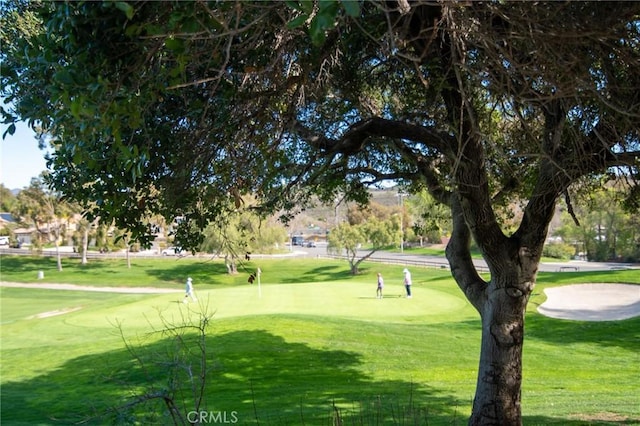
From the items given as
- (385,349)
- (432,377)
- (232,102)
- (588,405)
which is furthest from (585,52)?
(385,349)

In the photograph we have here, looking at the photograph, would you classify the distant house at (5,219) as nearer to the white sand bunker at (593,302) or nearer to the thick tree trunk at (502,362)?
the white sand bunker at (593,302)

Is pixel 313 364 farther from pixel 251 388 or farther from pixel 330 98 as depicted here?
pixel 330 98

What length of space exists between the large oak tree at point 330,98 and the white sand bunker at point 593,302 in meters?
14.9

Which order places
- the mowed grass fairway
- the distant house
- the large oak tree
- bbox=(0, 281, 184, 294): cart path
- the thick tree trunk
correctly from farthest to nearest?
the distant house
bbox=(0, 281, 184, 294): cart path
the mowed grass fairway
the thick tree trunk
the large oak tree

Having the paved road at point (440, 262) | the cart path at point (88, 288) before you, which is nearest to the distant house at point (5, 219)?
the paved road at point (440, 262)

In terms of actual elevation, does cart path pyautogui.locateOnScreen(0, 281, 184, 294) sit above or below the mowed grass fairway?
below

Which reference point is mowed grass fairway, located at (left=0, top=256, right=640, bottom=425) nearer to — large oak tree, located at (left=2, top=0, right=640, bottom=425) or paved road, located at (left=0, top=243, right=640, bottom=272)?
large oak tree, located at (left=2, top=0, right=640, bottom=425)

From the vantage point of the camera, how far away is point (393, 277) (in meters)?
43.3

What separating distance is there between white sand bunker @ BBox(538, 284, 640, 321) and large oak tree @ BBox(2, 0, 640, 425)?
1485cm

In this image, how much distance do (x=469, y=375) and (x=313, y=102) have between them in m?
7.63

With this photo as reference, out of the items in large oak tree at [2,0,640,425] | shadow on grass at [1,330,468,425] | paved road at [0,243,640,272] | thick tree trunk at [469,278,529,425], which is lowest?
shadow on grass at [1,330,468,425]

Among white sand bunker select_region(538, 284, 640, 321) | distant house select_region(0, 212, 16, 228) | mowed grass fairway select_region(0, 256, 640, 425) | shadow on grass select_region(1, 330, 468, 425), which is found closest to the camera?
mowed grass fairway select_region(0, 256, 640, 425)

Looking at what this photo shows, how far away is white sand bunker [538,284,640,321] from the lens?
21.0 metres

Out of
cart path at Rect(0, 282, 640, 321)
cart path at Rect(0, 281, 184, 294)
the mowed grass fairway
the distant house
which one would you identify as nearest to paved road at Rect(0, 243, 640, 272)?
the distant house
